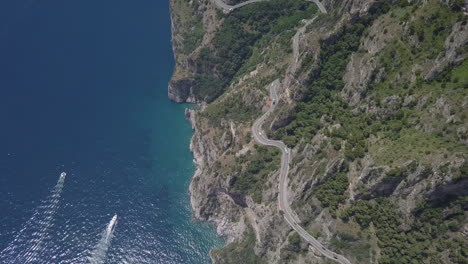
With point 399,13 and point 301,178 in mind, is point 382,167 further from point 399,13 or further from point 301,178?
point 399,13

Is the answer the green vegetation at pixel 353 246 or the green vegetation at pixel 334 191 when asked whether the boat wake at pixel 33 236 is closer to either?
the green vegetation at pixel 334 191

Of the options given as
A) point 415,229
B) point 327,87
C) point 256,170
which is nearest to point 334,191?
point 415,229

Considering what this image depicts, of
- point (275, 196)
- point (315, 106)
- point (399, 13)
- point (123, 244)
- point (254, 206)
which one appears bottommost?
point (123, 244)

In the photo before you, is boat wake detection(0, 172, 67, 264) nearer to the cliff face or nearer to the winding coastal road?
the cliff face

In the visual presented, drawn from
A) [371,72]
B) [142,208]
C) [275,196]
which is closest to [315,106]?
[371,72]

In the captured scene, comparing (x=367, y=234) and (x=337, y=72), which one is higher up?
(x=337, y=72)

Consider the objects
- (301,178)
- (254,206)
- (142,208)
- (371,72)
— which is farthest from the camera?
(142,208)

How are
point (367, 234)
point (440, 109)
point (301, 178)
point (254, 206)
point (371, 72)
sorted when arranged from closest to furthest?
point (440, 109)
point (367, 234)
point (371, 72)
point (301, 178)
point (254, 206)
